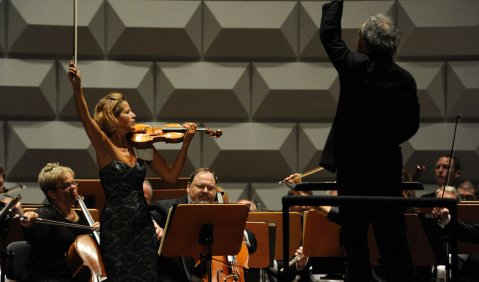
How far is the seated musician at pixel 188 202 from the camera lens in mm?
5309

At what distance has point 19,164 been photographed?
284 inches

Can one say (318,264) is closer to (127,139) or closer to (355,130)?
(127,139)

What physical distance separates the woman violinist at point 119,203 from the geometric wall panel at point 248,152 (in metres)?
2.85

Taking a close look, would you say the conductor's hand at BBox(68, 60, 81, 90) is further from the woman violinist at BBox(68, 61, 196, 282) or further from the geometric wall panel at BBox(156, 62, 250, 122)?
the geometric wall panel at BBox(156, 62, 250, 122)

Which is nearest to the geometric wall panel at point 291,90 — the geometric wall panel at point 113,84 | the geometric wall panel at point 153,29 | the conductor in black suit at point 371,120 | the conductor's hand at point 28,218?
the geometric wall panel at point 153,29

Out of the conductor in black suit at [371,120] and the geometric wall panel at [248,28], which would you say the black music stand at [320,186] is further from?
the geometric wall panel at [248,28]

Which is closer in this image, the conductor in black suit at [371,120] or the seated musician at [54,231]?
the conductor in black suit at [371,120]

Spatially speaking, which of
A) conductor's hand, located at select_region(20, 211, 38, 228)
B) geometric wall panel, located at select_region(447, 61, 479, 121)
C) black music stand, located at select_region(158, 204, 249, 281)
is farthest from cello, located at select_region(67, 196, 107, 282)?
geometric wall panel, located at select_region(447, 61, 479, 121)

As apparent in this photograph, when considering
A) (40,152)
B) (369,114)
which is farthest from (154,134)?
(40,152)

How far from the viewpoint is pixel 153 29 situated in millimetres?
7270

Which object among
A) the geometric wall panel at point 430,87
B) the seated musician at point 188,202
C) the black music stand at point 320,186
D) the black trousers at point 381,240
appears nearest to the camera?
the black music stand at point 320,186

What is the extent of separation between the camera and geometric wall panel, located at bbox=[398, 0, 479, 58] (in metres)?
7.40

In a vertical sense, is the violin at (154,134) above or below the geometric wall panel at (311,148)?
below

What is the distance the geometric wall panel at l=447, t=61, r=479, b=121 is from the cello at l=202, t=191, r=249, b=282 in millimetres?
3048
